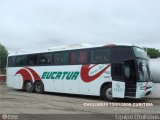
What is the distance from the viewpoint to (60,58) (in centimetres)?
2102

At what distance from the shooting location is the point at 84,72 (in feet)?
63.3

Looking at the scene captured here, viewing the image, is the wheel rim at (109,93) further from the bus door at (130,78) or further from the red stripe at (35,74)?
the red stripe at (35,74)

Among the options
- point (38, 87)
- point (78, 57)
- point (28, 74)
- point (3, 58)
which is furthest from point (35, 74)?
point (3, 58)

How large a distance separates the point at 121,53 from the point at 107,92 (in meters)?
2.42

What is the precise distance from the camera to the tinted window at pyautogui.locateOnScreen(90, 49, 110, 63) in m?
18.0

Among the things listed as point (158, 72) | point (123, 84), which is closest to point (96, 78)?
point (123, 84)

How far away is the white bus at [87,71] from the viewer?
55.9 feet

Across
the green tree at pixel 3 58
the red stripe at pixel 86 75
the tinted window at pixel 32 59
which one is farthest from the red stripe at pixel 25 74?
the green tree at pixel 3 58

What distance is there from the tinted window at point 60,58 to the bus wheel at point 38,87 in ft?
8.23

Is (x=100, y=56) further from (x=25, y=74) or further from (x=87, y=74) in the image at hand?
(x=25, y=74)

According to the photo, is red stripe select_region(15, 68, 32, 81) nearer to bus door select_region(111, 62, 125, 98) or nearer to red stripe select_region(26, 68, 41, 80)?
red stripe select_region(26, 68, 41, 80)

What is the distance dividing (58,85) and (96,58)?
408cm

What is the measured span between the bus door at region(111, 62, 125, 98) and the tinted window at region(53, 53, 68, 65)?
13.7ft

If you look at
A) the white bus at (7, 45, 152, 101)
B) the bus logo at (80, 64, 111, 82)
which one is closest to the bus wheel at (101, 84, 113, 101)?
the white bus at (7, 45, 152, 101)
